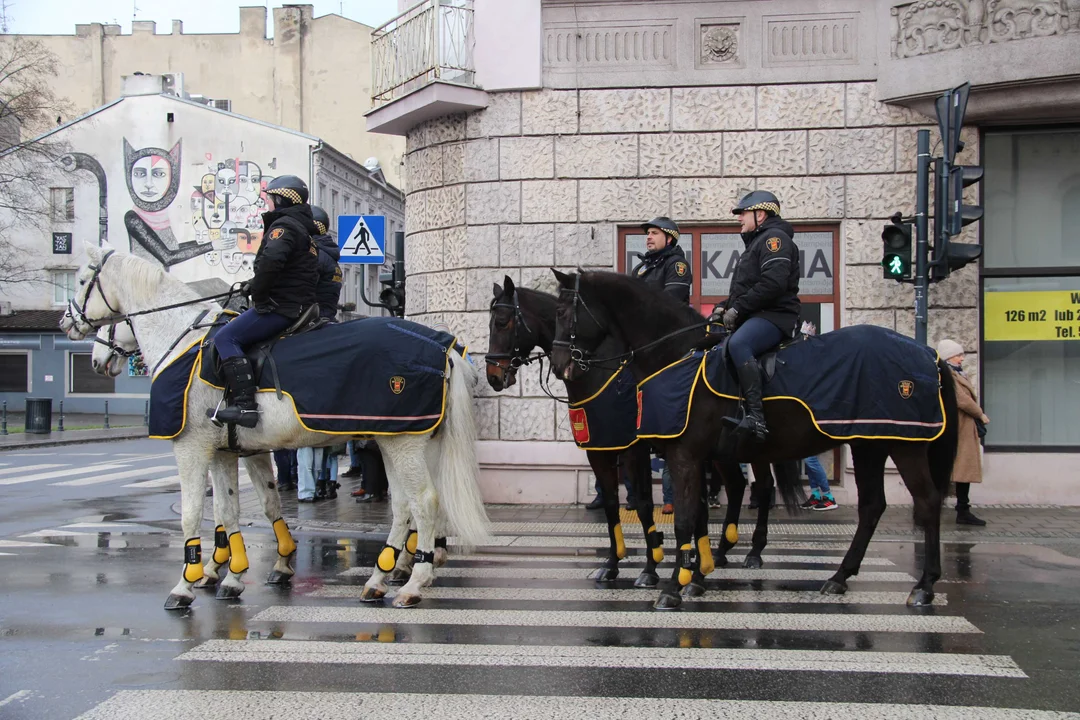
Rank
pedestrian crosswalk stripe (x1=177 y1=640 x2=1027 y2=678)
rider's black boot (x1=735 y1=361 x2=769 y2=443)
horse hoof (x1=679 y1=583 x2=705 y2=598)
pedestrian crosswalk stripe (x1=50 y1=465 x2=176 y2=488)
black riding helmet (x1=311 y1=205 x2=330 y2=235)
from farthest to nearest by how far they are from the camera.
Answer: pedestrian crosswalk stripe (x1=50 y1=465 x2=176 y2=488)
black riding helmet (x1=311 y1=205 x2=330 y2=235)
horse hoof (x1=679 y1=583 x2=705 y2=598)
rider's black boot (x1=735 y1=361 x2=769 y2=443)
pedestrian crosswalk stripe (x1=177 y1=640 x2=1027 y2=678)

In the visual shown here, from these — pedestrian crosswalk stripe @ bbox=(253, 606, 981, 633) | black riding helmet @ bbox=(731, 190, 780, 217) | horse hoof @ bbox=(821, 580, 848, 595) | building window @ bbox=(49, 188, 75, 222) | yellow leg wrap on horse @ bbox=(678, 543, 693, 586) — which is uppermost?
building window @ bbox=(49, 188, 75, 222)

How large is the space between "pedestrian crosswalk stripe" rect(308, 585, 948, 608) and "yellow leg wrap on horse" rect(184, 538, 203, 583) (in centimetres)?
83

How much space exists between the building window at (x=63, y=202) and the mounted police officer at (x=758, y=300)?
144 feet

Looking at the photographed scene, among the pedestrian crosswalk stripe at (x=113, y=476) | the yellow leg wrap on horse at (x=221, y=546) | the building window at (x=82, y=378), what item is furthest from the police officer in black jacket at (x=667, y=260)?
the building window at (x=82, y=378)

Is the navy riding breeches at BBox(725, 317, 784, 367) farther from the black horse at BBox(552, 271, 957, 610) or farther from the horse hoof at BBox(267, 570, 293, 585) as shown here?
the horse hoof at BBox(267, 570, 293, 585)

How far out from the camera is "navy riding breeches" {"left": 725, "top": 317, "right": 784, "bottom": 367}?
7.18m

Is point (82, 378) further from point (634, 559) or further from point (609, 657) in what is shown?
point (609, 657)

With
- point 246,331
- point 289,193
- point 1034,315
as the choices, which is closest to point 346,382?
point 246,331

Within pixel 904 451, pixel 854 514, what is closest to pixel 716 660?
pixel 904 451

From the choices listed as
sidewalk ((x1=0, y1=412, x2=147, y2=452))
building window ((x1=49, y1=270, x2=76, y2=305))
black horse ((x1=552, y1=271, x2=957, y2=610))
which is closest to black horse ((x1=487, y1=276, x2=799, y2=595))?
black horse ((x1=552, y1=271, x2=957, y2=610))

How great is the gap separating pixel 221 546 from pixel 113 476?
38.4 ft

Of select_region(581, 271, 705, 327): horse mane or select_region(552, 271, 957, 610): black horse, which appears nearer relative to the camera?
select_region(552, 271, 957, 610): black horse

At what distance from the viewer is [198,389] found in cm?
748

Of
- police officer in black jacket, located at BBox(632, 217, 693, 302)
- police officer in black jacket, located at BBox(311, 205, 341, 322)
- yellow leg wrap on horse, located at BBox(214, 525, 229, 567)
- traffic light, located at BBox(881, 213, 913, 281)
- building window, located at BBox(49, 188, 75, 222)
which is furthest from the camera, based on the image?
building window, located at BBox(49, 188, 75, 222)
